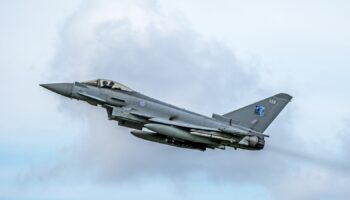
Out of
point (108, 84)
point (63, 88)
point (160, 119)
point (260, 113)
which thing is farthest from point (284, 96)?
point (63, 88)

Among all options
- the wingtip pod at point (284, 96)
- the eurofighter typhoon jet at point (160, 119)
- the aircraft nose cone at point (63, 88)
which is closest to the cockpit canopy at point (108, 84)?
the eurofighter typhoon jet at point (160, 119)

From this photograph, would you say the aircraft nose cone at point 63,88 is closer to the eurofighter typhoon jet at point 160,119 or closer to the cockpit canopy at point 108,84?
the eurofighter typhoon jet at point 160,119

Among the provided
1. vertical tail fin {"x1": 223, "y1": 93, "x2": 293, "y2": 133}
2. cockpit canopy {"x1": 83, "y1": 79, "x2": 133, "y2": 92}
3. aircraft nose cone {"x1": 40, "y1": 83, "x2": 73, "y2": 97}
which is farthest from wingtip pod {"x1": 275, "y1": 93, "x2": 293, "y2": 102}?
aircraft nose cone {"x1": 40, "y1": 83, "x2": 73, "y2": 97}

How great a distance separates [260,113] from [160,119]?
620 centimetres

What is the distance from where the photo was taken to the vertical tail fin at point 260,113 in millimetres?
47188

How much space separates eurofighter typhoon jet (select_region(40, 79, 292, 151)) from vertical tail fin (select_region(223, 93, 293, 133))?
92 centimetres

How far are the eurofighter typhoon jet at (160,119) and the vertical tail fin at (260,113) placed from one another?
3.02 ft

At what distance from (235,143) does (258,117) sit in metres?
3.18

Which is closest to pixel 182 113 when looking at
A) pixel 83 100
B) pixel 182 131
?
pixel 182 131

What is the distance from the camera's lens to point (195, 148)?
45562 millimetres

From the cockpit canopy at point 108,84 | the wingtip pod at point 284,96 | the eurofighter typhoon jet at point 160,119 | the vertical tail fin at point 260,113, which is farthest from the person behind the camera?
the wingtip pod at point 284,96

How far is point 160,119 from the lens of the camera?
44.6 meters

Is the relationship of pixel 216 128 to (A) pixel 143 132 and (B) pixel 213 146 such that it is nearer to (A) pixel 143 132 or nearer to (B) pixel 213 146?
(B) pixel 213 146

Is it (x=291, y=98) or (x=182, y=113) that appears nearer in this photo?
(x=182, y=113)
